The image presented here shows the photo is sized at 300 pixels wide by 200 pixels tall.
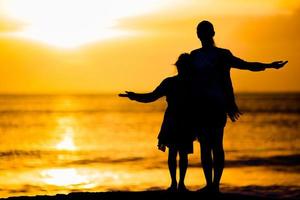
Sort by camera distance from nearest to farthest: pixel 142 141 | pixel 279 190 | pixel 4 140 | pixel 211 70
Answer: pixel 211 70, pixel 279 190, pixel 142 141, pixel 4 140

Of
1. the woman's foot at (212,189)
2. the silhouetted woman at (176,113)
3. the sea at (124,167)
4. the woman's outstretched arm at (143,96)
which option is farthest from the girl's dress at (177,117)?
the sea at (124,167)

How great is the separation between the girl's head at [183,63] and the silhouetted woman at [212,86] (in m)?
0.16

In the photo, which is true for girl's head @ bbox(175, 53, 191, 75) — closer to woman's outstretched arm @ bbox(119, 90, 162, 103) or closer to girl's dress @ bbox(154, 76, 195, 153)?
girl's dress @ bbox(154, 76, 195, 153)

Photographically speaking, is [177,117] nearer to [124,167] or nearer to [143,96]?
[143,96]

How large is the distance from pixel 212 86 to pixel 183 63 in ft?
2.14

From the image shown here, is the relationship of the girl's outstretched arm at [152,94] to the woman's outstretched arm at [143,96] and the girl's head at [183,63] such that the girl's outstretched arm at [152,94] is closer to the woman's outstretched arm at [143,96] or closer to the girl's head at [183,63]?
the woman's outstretched arm at [143,96]

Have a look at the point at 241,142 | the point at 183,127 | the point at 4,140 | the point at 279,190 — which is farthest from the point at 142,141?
the point at 183,127

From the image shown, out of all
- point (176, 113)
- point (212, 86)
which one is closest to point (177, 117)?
point (176, 113)

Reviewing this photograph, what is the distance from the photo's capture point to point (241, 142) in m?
60.6

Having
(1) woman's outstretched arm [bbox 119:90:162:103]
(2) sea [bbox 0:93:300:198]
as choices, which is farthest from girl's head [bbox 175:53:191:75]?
(2) sea [bbox 0:93:300:198]

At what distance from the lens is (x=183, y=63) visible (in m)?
11.9

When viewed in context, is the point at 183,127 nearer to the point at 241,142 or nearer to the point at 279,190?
the point at 279,190

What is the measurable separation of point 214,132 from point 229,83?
78cm

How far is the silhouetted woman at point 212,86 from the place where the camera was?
37.8 ft
